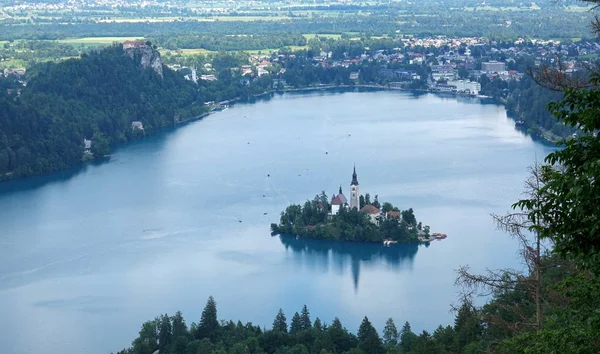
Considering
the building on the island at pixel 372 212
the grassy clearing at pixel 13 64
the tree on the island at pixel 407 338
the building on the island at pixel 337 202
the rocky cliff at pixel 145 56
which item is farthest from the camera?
the grassy clearing at pixel 13 64

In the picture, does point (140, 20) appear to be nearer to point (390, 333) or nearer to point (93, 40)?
point (93, 40)

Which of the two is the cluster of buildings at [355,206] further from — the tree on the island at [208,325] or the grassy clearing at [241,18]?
the grassy clearing at [241,18]

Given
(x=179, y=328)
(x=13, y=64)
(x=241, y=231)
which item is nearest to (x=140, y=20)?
(x=13, y=64)

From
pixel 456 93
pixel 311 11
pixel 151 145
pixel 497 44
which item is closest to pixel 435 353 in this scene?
pixel 151 145

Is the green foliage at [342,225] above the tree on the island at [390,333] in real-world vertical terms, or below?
below

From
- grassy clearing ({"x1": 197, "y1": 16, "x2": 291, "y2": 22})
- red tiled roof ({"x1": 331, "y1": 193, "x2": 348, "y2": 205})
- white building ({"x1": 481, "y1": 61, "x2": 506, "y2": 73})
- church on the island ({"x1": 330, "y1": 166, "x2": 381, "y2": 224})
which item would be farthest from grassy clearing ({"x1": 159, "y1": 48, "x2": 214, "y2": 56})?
church on the island ({"x1": 330, "y1": 166, "x2": 381, "y2": 224})

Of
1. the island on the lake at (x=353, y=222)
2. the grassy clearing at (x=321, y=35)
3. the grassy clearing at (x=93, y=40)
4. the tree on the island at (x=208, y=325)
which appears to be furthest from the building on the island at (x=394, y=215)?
the grassy clearing at (x=321, y=35)

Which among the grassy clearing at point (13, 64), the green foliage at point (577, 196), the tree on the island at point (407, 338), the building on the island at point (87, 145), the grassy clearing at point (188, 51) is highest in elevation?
the green foliage at point (577, 196)

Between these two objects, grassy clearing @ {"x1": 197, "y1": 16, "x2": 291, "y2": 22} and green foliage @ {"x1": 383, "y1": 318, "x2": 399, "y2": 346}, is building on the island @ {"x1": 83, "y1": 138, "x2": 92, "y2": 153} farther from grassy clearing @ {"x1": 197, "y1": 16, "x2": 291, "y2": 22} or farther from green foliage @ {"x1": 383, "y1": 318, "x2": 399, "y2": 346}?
grassy clearing @ {"x1": 197, "y1": 16, "x2": 291, "y2": 22}
